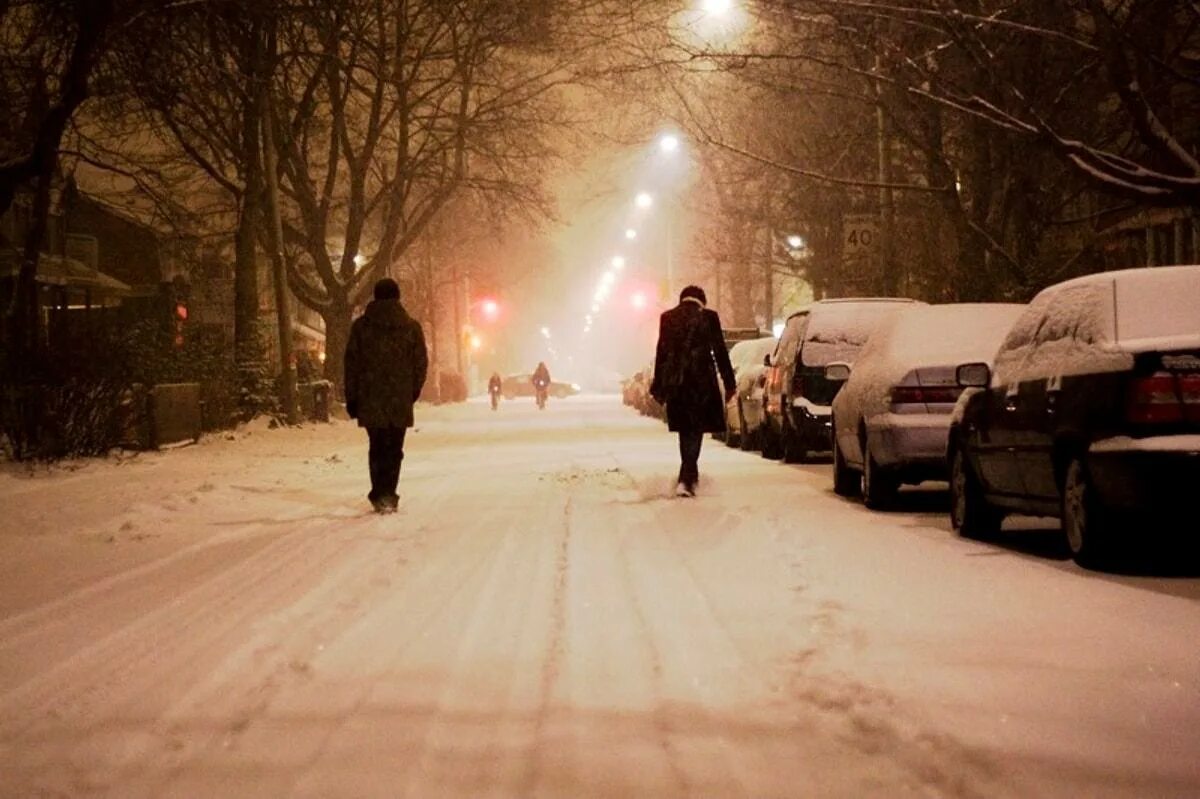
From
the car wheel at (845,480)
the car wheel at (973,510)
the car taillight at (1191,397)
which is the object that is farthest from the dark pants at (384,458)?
the car taillight at (1191,397)

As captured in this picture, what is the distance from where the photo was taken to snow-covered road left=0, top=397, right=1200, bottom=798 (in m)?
4.69

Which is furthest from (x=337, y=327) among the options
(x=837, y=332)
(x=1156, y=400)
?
(x=1156, y=400)

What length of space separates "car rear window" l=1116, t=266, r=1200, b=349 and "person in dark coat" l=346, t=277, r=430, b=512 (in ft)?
19.3

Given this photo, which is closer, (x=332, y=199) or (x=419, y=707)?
(x=419, y=707)

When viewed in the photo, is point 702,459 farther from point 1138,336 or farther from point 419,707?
point 419,707

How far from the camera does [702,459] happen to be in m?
20.6

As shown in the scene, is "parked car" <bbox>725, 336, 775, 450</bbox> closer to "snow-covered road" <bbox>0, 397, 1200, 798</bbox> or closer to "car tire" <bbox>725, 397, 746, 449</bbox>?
"car tire" <bbox>725, 397, 746, 449</bbox>

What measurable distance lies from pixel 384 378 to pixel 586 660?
22.0 ft

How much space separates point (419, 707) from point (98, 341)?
14176 mm

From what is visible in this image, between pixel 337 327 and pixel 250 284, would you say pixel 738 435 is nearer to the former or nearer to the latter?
pixel 250 284

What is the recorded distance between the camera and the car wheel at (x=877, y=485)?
12.8m

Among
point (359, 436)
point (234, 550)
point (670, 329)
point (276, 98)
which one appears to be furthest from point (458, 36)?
point (234, 550)

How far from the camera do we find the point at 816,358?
18.3 m

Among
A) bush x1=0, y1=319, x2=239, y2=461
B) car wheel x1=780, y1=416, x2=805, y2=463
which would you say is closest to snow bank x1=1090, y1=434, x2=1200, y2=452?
car wheel x1=780, y1=416, x2=805, y2=463
